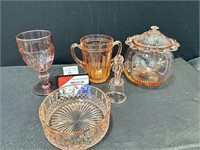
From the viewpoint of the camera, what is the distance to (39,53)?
1.86 ft

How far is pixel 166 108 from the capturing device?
1.69ft

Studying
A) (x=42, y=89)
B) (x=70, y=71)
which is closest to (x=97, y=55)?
(x=70, y=71)

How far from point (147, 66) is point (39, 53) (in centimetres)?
37

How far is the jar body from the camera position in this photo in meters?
0.62

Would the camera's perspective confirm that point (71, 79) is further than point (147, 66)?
No

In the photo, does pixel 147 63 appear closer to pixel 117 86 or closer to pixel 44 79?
pixel 117 86

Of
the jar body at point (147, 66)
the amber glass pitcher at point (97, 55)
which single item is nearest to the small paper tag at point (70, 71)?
the amber glass pitcher at point (97, 55)

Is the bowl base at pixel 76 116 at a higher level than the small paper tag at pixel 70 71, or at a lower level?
lower

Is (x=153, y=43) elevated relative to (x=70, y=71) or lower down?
elevated

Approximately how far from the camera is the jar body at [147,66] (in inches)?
24.5

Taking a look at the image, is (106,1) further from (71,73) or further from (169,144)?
(169,144)

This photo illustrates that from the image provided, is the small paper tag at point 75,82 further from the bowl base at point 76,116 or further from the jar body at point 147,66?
the jar body at point 147,66

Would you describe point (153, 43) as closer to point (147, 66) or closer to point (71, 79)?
point (147, 66)

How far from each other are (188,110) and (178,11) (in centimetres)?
41
